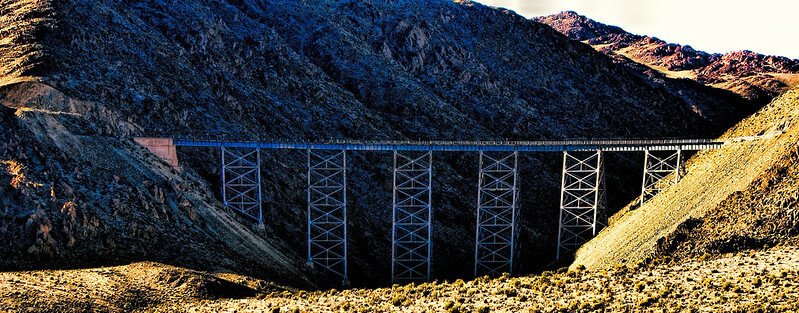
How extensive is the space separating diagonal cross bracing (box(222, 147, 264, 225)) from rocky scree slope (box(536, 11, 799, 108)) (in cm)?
6215

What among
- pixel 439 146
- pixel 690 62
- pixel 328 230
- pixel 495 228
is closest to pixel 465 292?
pixel 439 146

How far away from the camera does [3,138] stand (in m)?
43.8

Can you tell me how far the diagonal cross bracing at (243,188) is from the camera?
166ft

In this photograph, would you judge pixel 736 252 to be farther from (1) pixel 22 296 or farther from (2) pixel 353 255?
(1) pixel 22 296

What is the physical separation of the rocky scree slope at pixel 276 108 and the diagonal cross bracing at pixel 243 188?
1053 millimetres

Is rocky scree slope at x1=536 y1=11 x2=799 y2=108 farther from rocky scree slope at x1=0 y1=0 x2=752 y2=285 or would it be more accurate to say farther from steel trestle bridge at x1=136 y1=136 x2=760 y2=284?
steel trestle bridge at x1=136 y1=136 x2=760 y2=284

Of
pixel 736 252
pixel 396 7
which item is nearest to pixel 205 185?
pixel 736 252

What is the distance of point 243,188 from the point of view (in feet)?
176

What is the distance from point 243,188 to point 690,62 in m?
93.9

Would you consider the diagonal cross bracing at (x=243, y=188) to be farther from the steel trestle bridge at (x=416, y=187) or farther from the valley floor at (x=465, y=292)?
the valley floor at (x=465, y=292)

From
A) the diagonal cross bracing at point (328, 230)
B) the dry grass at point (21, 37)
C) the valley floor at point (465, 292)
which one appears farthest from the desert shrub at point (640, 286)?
the dry grass at point (21, 37)

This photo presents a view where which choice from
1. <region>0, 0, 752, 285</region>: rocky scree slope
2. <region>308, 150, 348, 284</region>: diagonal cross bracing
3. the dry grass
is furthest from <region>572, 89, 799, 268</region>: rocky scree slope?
the dry grass

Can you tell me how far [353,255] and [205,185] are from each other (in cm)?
1019

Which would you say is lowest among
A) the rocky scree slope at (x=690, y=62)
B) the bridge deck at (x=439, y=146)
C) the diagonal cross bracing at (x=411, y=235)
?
the diagonal cross bracing at (x=411, y=235)
